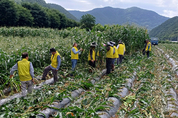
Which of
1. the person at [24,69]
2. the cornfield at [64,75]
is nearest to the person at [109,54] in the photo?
the cornfield at [64,75]

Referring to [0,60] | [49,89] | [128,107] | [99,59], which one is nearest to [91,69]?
[99,59]

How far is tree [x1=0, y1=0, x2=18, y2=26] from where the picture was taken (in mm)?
33000

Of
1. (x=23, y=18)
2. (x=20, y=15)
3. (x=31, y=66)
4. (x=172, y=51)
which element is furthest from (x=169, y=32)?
(x=31, y=66)

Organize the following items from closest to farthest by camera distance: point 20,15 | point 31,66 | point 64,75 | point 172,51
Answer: point 31,66 → point 64,75 → point 172,51 → point 20,15

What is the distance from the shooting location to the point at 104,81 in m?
6.41

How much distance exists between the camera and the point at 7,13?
33062 millimetres

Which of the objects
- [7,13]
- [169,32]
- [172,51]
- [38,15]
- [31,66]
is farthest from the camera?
[169,32]

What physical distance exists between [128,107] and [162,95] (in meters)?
1.61

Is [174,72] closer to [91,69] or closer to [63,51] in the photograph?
[91,69]

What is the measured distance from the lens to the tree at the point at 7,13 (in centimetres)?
3300

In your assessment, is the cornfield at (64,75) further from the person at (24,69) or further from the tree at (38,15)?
the tree at (38,15)

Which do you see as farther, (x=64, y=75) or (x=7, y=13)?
(x=7, y=13)

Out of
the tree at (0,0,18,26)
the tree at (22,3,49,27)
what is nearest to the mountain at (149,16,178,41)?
the tree at (22,3,49,27)

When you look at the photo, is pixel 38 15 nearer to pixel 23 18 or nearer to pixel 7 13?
pixel 23 18
